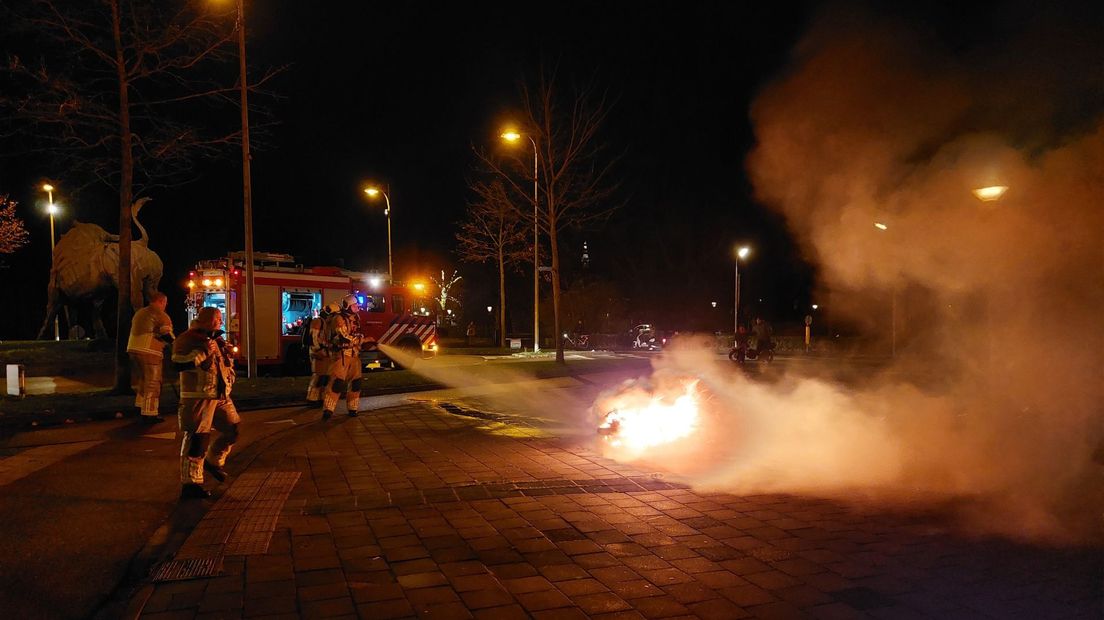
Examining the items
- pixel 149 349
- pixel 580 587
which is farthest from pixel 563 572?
pixel 149 349

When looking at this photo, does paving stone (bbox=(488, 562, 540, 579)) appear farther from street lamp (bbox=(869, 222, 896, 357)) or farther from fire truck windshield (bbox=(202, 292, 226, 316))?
fire truck windshield (bbox=(202, 292, 226, 316))

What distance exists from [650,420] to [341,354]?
521 cm

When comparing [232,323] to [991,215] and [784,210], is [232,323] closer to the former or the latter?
[784,210]

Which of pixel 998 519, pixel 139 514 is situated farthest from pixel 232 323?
pixel 998 519

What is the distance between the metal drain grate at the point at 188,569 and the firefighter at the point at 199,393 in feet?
6.40

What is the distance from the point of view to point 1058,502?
21.0 ft

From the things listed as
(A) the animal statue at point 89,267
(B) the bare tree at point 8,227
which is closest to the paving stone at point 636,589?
(A) the animal statue at point 89,267

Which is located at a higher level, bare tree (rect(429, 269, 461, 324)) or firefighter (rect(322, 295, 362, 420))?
bare tree (rect(429, 269, 461, 324))

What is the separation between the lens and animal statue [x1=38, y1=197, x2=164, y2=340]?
94.7ft

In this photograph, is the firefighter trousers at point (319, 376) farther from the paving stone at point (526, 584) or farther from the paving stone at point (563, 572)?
the paving stone at point (526, 584)

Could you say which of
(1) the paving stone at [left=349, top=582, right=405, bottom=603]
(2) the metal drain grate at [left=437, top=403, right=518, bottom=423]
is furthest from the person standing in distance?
(1) the paving stone at [left=349, top=582, right=405, bottom=603]

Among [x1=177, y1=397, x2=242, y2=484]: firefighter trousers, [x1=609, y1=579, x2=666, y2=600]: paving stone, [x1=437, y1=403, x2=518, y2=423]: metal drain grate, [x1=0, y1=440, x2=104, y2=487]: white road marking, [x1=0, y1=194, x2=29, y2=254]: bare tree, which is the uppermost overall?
[x1=0, y1=194, x2=29, y2=254]: bare tree

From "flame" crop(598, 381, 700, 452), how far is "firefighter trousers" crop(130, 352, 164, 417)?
6996 mm

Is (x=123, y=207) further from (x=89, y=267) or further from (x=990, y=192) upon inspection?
(x=89, y=267)
